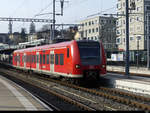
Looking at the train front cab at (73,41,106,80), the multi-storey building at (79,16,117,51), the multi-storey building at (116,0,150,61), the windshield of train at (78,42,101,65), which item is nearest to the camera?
the train front cab at (73,41,106,80)

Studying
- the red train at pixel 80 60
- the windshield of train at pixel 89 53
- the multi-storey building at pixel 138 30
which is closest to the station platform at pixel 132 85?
the red train at pixel 80 60

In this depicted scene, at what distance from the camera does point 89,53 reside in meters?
18.1

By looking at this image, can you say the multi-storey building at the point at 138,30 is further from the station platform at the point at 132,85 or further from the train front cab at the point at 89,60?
the train front cab at the point at 89,60

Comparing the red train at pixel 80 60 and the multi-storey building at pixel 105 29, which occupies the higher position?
the multi-storey building at pixel 105 29

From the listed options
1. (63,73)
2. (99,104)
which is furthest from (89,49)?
(99,104)

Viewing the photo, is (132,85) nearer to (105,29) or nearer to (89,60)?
(89,60)

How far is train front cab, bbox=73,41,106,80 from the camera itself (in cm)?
1758

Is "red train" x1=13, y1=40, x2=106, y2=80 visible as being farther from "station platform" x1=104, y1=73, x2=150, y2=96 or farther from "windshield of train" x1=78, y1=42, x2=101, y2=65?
"station platform" x1=104, y1=73, x2=150, y2=96

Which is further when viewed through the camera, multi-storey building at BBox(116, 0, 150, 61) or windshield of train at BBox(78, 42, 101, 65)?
multi-storey building at BBox(116, 0, 150, 61)

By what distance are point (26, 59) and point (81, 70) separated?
660 inches

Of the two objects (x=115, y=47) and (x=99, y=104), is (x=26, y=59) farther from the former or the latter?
(x=115, y=47)

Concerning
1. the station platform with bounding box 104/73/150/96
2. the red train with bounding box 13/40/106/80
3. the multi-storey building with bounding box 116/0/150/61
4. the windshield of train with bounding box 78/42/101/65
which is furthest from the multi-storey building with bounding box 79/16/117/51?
the windshield of train with bounding box 78/42/101/65

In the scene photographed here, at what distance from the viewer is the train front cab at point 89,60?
692 inches

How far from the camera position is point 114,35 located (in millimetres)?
87750
